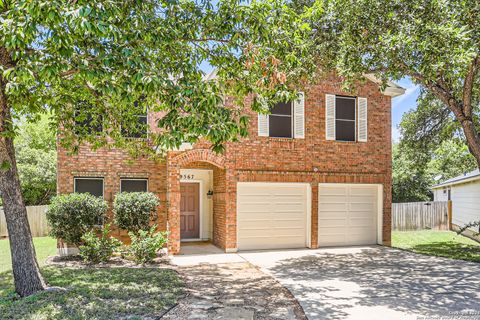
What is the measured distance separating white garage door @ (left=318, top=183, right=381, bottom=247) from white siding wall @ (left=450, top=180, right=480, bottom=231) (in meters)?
5.98

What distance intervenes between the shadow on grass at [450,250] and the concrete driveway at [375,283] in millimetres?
857

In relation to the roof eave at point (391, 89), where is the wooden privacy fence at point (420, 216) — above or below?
below

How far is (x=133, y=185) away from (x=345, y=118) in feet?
24.6

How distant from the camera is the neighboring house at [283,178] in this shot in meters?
11.7

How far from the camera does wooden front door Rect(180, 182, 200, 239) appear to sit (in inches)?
539

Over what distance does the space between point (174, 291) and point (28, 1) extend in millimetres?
5276

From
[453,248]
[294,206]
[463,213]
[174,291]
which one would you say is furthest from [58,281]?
[463,213]

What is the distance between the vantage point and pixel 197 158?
11.5 metres

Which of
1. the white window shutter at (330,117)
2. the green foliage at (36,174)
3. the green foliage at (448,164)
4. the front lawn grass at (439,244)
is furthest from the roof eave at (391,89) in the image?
the green foliage at (448,164)

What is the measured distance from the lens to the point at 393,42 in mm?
7746

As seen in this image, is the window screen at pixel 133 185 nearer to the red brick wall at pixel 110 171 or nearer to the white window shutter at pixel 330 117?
the red brick wall at pixel 110 171

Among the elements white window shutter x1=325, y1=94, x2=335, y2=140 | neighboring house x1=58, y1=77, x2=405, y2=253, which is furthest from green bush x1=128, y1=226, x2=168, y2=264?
white window shutter x1=325, y1=94, x2=335, y2=140

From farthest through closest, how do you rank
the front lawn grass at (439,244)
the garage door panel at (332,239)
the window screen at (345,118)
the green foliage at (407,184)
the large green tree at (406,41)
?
the green foliage at (407,184)
the window screen at (345,118)
the garage door panel at (332,239)
the front lawn grass at (439,244)
the large green tree at (406,41)

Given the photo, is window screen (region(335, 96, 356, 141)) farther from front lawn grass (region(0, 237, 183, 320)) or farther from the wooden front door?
front lawn grass (region(0, 237, 183, 320))
